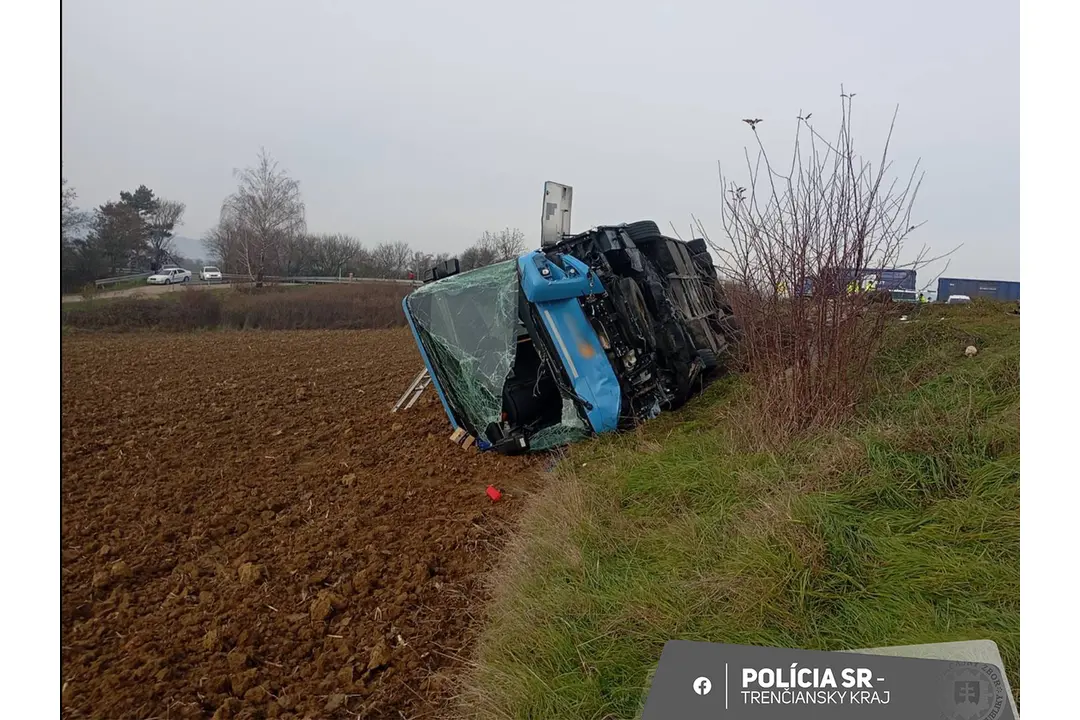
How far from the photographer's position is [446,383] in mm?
5488

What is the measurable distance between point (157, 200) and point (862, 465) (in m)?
23.7

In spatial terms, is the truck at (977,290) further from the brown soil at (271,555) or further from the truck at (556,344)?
the brown soil at (271,555)

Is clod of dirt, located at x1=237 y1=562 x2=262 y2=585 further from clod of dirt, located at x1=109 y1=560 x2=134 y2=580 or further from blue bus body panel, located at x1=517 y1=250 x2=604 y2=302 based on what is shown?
blue bus body panel, located at x1=517 y1=250 x2=604 y2=302

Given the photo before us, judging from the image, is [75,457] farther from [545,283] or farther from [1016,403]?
[1016,403]

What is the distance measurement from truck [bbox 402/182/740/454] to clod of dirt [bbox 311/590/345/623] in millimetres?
2207

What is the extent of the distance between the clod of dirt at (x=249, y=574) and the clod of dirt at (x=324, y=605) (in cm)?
46

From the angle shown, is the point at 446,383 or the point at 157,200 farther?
the point at 157,200

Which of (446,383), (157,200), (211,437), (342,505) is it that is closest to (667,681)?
(342,505)

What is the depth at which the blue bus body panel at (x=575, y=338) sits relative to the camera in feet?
16.5

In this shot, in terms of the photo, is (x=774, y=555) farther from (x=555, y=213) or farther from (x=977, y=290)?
(x=977, y=290)

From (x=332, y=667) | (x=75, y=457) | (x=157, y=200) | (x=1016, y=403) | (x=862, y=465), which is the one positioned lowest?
(x=332, y=667)

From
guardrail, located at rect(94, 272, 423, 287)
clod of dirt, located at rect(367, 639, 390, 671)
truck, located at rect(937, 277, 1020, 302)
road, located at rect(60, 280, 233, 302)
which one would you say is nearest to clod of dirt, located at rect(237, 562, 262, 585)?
clod of dirt, located at rect(367, 639, 390, 671)

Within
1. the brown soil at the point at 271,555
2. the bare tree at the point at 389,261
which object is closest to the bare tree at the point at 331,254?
the bare tree at the point at 389,261

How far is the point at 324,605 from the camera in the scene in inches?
128
